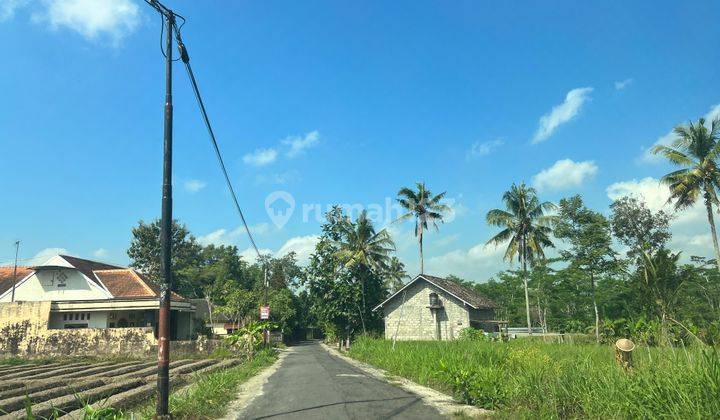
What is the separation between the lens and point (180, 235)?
74188mm

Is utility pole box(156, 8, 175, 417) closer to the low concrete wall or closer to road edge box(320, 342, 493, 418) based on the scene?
road edge box(320, 342, 493, 418)

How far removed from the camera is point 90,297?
35.3 meters

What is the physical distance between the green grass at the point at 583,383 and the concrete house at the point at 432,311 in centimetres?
2289

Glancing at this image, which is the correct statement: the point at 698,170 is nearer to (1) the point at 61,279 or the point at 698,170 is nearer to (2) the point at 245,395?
(2) the point at 245,395

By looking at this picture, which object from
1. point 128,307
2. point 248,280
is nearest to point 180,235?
point 248,280

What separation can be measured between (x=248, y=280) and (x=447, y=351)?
68.9 meters

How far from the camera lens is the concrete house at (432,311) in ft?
123

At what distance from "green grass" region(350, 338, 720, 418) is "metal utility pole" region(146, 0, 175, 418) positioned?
6.40 meters

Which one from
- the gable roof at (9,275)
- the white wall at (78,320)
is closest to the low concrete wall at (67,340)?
the white wall at (78,320)

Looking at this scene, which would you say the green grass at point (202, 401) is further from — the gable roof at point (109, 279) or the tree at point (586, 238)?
the tree at point (586, 238)

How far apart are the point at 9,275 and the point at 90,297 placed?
11.2 meters

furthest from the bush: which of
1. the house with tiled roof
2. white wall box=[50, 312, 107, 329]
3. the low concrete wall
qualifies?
white wall box=[50, 312, 107, 329]

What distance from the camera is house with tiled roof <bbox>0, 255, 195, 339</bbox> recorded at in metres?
32.8

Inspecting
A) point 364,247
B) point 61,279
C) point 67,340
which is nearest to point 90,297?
point 61,279
